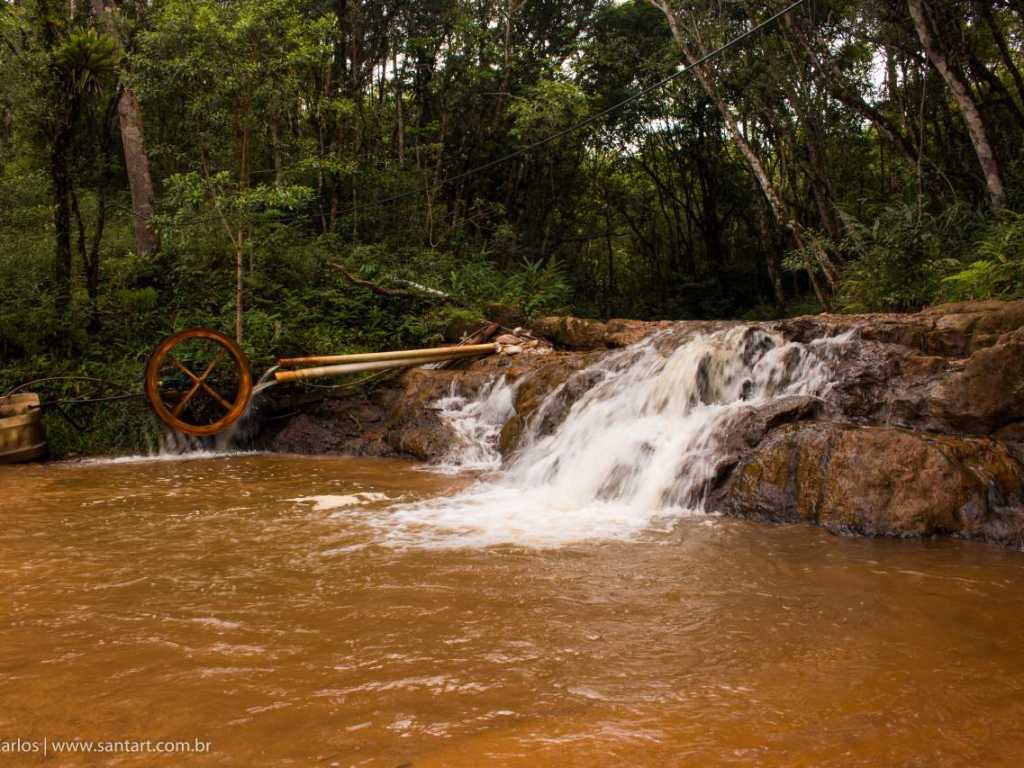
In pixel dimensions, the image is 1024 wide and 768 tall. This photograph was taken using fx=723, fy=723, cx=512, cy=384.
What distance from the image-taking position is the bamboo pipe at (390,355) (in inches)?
402

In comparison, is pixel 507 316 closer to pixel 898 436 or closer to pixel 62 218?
pixel 62 218

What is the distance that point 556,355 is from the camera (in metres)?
11.1

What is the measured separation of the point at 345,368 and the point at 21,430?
14.4ft

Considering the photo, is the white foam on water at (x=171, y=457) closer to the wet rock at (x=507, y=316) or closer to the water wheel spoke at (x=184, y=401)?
the water wheel spoke at (x=184, y=401)

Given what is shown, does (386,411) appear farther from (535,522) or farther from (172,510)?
(535,522)

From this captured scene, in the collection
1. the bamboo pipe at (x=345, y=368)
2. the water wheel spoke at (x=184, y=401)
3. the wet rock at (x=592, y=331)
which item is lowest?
the water wheel spoke at (x=184, y=401)

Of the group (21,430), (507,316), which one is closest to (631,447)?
(507,316)

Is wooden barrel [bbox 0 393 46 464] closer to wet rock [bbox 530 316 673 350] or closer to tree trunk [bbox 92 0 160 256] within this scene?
tree trunk [bbox 92 0 160 256]

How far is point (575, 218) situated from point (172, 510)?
1908 cm

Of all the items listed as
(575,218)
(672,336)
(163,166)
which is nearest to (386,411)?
(672,336)

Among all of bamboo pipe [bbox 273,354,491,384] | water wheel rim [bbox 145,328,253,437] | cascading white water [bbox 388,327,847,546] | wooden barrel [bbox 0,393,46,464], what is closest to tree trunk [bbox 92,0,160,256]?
wooden barrel [bbox 0,393,46,464]

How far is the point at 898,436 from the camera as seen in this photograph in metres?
5.79

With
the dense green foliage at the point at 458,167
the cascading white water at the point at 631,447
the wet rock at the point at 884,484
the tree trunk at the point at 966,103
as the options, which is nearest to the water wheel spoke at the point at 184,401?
the dense green foliage at the point at 458,167

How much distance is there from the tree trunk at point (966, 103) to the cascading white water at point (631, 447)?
5.40m
